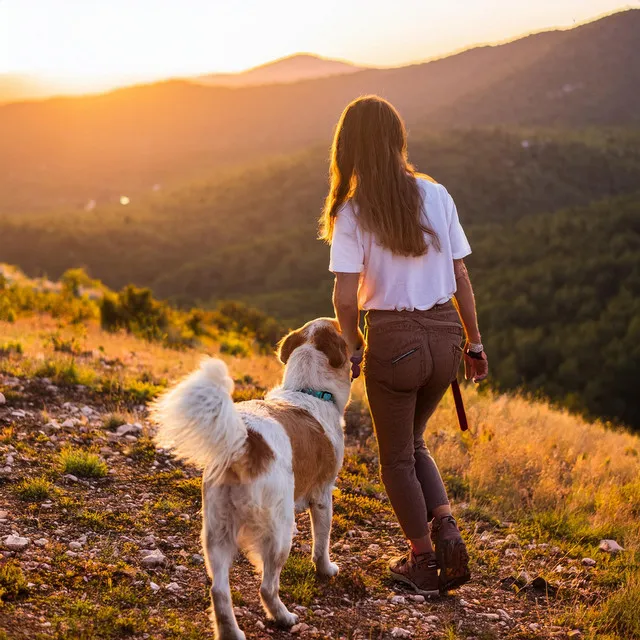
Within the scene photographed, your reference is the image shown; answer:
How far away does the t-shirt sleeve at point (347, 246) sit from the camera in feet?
11.6

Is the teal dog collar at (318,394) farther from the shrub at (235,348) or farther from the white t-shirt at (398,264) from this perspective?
the shrub at (235,348)

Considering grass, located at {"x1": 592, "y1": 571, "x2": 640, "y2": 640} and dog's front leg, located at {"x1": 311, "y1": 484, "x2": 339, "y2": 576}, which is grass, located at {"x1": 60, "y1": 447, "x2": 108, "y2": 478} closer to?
dog's front leg, located at {"x1": 311, "y1": 484, "x2": 339, "y2": 576}

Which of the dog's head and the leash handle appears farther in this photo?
the leash handle

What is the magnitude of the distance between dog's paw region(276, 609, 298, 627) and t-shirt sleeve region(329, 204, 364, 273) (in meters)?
1.80

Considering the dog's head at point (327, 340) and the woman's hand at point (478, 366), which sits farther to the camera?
the woman's hand at point (478, 366)

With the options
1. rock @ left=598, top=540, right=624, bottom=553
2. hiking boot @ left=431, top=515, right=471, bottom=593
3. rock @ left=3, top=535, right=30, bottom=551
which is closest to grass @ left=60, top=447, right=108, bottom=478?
rock @ left=3, top=535, right=30, bottom=551

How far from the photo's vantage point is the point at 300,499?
3.80 m

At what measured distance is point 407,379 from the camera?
3.63 m

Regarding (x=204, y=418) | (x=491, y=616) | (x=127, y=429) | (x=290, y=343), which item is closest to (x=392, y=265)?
(x=290, y=343)

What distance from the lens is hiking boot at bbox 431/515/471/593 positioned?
398cm

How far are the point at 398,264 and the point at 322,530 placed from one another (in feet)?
5.51

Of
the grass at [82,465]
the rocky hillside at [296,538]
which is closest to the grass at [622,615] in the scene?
the rocky hillside at [296,538]

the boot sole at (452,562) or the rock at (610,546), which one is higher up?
the boot sole at (452,562)

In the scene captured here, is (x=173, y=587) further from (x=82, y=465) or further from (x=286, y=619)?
(x=82, y=465)
